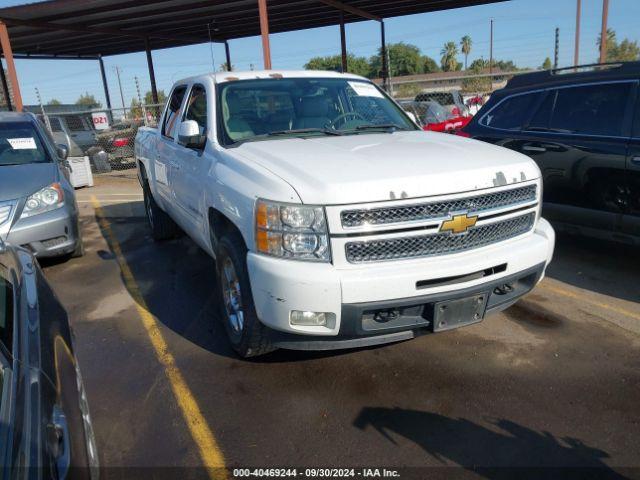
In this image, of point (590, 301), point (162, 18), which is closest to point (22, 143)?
point (590, 301)

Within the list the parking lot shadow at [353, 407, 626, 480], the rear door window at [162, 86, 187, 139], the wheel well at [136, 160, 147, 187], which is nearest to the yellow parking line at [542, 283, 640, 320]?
the parking lot shadow at [353, 407, 626, 480]

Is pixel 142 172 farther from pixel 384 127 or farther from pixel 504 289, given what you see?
pixel 504 289

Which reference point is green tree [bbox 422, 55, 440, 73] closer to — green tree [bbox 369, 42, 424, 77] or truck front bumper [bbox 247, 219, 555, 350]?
green tree [bbox 369, 42, 424, 77]

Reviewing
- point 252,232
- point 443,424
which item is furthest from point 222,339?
point 443,424

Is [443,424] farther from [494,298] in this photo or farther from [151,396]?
[151,396]

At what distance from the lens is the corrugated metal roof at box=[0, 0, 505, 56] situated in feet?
45.0

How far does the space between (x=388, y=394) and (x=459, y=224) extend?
1.11 metres

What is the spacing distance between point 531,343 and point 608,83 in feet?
8.53

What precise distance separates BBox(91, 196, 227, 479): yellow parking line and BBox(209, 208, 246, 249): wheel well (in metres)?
0.89

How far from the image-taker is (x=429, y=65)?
101 meters

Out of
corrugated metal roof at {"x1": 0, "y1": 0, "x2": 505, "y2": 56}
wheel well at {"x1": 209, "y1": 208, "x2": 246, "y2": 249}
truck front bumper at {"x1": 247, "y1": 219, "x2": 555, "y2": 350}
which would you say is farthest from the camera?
corrugated metal roof at {"x1": 0, "y1": 0, "x2": 505, "y2": 56}

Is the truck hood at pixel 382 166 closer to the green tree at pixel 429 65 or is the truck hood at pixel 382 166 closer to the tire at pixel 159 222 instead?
the tire at pixel 159 222

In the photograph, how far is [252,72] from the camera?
14.7ft

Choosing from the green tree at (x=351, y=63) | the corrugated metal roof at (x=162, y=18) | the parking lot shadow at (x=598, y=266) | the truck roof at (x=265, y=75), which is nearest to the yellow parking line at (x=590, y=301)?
the parking lot shadow at (x=598, y=266)
